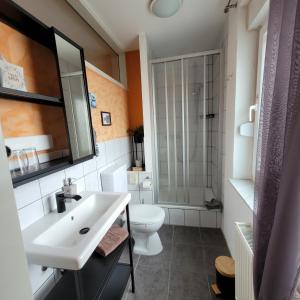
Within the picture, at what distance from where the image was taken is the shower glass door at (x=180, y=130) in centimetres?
220

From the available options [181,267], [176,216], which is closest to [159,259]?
[181,267]

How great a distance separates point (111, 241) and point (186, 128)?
5.23 feet

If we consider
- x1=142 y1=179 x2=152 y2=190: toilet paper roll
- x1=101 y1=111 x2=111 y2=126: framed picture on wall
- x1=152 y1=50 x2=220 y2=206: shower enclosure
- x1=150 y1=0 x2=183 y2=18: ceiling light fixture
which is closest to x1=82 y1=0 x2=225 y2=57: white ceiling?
x1=150 y1=0 x2=183 y2=18: ceiling light fixture

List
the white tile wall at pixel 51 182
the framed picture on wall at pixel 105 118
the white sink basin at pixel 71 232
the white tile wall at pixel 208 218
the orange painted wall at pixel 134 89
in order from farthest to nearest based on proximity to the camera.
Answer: the orange painted wall at pixel 134 89, the white tile wall at pixel 208 218, the framed picture on wall at pixel 105 118, the white tile wall at pixel 51 182, the white sink basin at pixel 71 232

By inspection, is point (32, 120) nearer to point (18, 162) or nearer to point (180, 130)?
point (18, 162)

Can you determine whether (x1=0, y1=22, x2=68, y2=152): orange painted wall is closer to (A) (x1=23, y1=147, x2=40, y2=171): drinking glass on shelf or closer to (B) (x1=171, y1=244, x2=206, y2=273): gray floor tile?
(A) (x1=23, y1=147, x2=40, y2=171): drinking glass on shelf

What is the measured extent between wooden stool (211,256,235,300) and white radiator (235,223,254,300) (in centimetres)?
18

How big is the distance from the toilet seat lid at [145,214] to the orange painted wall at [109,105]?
2.92 feet

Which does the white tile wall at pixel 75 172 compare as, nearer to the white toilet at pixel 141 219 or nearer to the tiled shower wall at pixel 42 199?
the tiled shower wall at pixel 42 199

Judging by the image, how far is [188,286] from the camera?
143 centimetres

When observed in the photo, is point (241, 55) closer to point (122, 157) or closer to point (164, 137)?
point (164, 137)

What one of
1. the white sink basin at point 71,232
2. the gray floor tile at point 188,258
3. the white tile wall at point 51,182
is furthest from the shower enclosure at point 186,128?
the white tile wall at point 51,182

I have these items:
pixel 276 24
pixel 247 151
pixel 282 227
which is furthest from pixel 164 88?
pixel 282 227

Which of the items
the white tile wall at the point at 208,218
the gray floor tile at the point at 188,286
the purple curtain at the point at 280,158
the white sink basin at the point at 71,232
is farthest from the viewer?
the white tile wall at the point at 208,218
